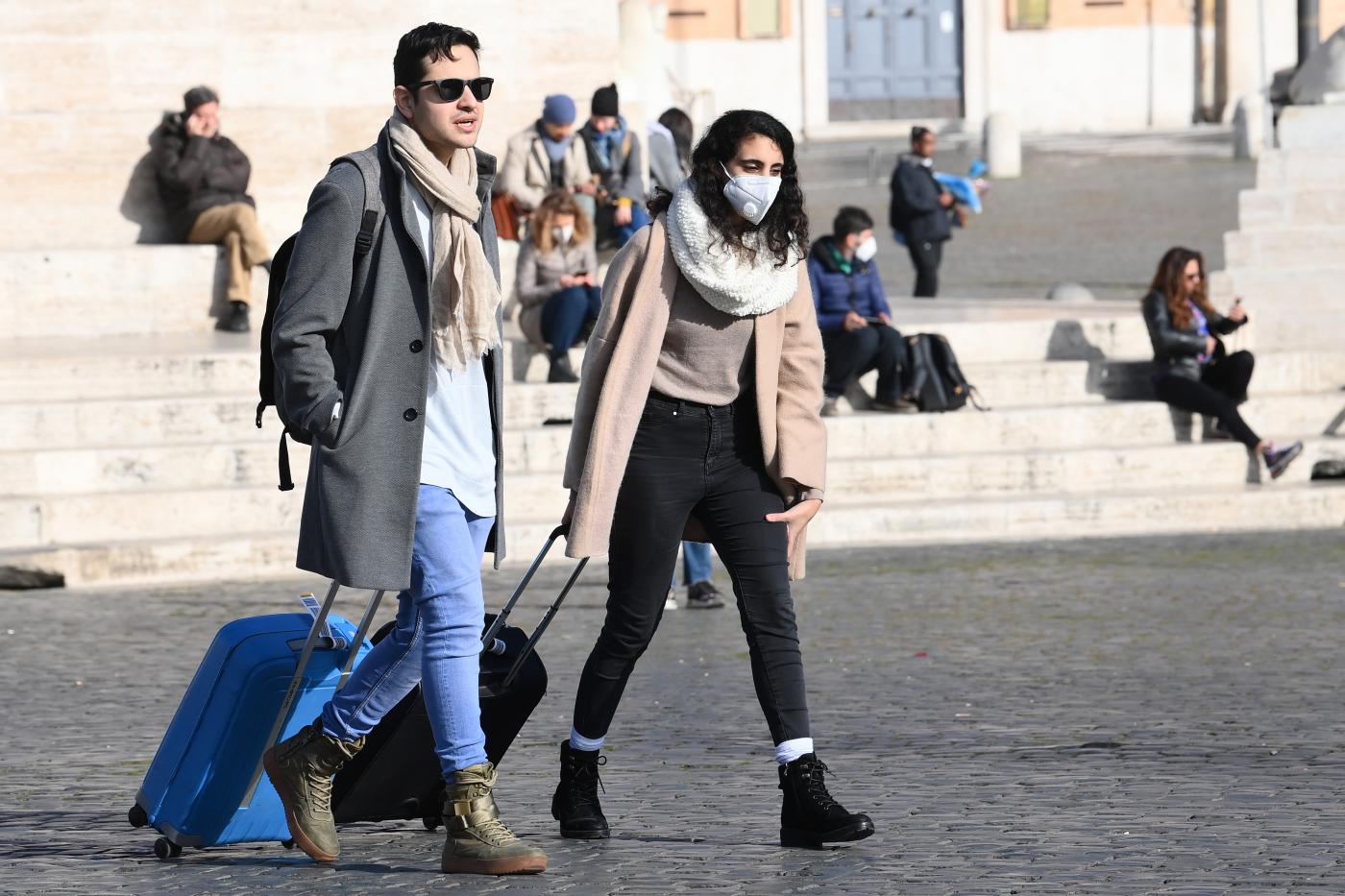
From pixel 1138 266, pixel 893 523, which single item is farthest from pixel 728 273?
pixel 1138 266

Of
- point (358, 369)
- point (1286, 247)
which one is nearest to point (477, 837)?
point (358, 369)

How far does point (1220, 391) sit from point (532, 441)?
148 inches

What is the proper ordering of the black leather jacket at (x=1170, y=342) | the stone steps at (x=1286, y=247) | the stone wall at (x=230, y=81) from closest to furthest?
the black leather jacket at (x=1170, y=342)
the stone wall at (x=230, y=81)
the stone steps at (x=1286, y=247)

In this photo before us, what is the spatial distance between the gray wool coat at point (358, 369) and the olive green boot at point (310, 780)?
14.7 inches

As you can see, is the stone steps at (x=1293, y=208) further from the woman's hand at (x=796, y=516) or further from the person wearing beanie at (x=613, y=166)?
the woman's hand at (x=796, y=516)

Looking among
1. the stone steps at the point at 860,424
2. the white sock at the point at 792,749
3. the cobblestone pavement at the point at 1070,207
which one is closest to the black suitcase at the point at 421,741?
the white sock at the point at 792,749

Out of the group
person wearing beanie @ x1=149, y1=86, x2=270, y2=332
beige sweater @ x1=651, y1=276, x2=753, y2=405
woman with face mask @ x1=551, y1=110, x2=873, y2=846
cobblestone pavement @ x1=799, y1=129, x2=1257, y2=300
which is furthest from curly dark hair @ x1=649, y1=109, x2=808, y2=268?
cobblestone pavement @ x1=799, y1=129, x2=1257, y2=300

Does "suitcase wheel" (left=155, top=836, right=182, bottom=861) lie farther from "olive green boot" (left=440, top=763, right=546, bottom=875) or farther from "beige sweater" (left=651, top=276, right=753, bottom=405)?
"beige sweater" (left=651, top=276, right=753, bottom=405)

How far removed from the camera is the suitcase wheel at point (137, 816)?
203 inches

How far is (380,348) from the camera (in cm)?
477

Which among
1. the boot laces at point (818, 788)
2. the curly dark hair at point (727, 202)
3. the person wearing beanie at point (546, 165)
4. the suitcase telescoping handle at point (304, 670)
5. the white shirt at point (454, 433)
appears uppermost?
the curly dark hair at point (727, 202)

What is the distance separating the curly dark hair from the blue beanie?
330 inches

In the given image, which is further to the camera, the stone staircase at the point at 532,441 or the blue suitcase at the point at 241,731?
the stone staircase at the point at 532,441

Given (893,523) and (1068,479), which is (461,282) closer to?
(893,523)
